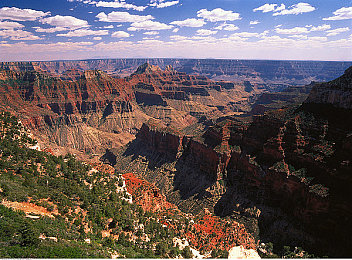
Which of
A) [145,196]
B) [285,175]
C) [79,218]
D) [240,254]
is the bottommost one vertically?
[145,196]

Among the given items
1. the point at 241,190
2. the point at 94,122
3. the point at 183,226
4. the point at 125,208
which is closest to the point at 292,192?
the point at 241,190

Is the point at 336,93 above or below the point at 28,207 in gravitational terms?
above

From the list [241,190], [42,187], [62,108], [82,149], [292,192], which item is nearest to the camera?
[42,187]

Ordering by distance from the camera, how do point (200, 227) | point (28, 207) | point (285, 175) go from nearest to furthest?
point (28, 207)
point (200, 227)
point (285, 175)

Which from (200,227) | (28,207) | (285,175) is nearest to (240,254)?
(200,227)

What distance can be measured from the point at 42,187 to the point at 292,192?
168 feet

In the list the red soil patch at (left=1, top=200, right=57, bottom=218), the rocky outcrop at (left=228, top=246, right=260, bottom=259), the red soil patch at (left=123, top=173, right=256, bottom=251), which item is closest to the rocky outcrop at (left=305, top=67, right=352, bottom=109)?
the red soil patch at (left=123, top=173, right=256, bottom=251)

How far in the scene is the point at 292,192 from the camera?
54.2 m

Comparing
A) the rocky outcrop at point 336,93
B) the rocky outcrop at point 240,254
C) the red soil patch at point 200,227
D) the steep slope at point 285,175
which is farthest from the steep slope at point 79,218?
the rocky outcrop at point 336,93

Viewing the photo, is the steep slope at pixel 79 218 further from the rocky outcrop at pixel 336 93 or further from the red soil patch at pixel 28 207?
the rocky outcrop at pixel 336 93

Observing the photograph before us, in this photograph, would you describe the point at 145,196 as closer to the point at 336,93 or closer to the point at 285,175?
the point at 285,175

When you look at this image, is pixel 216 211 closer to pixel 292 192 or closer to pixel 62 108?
pixel 292 192

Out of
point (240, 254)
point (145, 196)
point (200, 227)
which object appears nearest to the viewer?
point (240, 254)

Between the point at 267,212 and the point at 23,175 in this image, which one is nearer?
the point at 23,175
